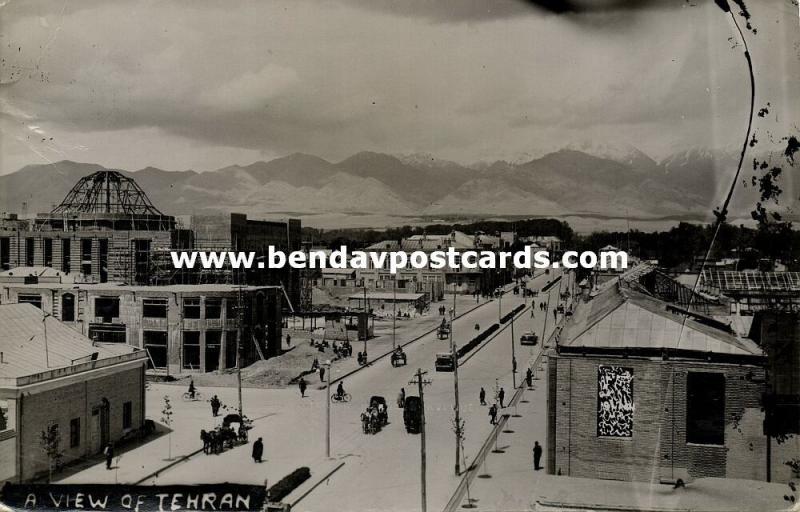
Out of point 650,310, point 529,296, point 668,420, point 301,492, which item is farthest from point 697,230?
point 529,296

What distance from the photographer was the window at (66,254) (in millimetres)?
28172

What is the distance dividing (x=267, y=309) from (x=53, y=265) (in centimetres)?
901

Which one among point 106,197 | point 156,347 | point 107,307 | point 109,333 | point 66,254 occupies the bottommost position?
point 156,347

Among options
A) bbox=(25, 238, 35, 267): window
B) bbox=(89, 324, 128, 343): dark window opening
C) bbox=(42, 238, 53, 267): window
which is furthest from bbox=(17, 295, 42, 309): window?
bbox=(42, 238, 53, 267): window

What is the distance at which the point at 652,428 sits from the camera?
56.8ft

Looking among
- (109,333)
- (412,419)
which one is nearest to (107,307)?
(109,333)

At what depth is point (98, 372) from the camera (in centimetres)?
1966

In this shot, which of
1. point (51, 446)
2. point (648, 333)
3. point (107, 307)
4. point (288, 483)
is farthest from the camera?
point (107, 307)

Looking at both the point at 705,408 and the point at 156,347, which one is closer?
the point at 705,408

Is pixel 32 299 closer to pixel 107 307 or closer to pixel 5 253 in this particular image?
pixel 107 307

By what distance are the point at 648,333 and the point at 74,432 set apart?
46.7ft

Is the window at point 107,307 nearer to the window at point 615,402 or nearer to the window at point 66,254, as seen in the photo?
the window at point 66,254

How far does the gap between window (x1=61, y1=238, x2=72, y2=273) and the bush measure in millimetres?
14875

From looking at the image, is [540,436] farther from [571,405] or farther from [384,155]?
[384,155]
